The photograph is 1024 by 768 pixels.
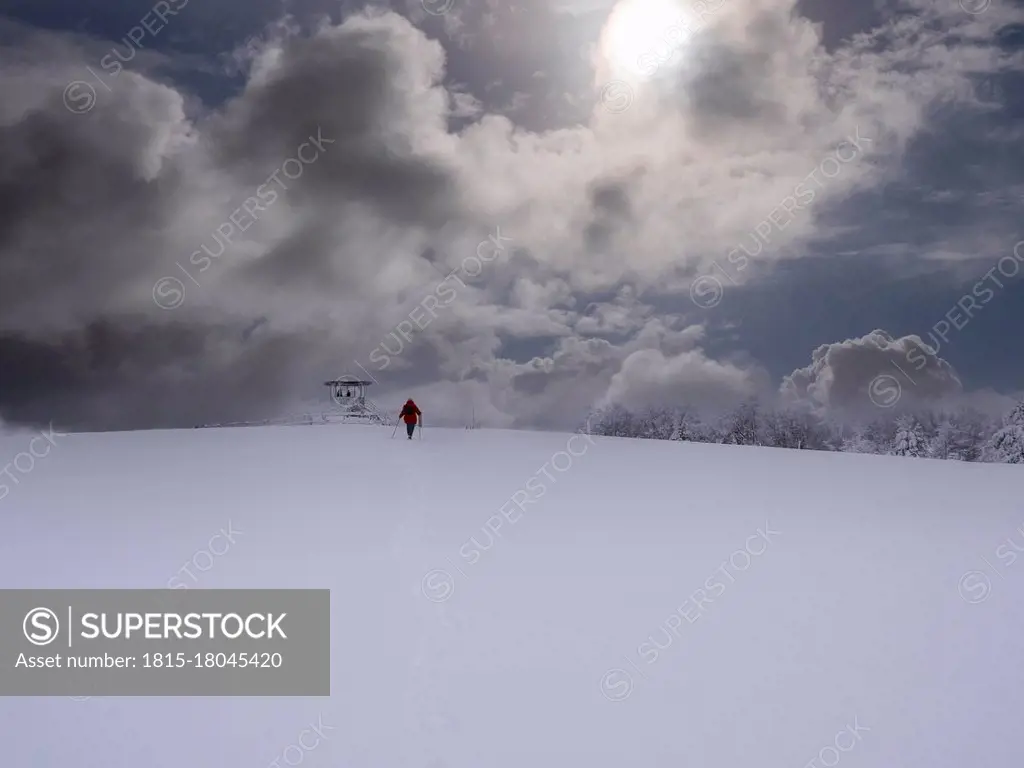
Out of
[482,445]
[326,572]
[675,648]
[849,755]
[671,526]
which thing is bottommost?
[849,755]

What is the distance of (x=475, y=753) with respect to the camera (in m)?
6.00

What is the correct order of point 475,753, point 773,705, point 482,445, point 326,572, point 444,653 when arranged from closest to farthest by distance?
point 475,753 < point 773,705 < point 444,653 < point 326,572 < point 482,445

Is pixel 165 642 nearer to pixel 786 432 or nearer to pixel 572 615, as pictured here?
pixel 572 615

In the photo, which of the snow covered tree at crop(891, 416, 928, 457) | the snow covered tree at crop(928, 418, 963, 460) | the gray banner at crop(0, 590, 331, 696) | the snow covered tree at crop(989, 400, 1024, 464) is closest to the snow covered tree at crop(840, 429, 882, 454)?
the snow covered tree at crop(891, 416, 928, 457)

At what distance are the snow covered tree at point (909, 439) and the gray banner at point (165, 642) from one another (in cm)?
5289

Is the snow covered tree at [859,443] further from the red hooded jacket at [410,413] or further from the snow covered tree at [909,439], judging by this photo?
the red hooded jacket at [410,413]

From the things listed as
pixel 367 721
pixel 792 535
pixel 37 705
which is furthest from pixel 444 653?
pixel 792 535

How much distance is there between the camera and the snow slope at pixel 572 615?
627 centimetres

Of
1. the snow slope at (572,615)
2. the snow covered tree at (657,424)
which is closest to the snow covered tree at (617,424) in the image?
the snow covered tree at (657,424)

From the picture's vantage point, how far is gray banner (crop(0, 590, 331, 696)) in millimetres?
7203

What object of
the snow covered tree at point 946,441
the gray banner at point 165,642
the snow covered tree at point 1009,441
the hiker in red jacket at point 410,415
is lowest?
the gray banner at point 165,642

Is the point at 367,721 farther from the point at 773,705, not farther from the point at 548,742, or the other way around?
the point at 773,705

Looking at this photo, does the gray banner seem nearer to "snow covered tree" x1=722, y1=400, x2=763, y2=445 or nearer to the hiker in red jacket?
the hiker in red jacket

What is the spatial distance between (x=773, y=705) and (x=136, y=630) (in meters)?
6.62
